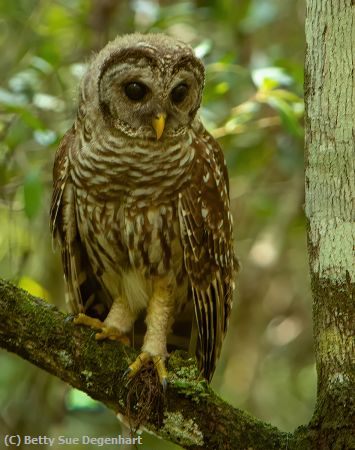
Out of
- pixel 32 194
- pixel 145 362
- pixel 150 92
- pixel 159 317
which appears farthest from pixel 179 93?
pixel 145 362

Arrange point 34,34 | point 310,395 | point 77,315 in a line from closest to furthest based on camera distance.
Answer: point 77,315
point 34,34
point 310,395

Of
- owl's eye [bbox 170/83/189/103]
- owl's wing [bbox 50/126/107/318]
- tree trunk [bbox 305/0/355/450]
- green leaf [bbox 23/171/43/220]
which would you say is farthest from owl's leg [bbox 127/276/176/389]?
tree trunk [bbox 305/0/355/450]

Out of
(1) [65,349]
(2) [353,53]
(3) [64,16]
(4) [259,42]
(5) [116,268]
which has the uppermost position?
(4) [259,42]

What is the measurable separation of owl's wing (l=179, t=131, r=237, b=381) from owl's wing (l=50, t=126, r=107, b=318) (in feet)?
1.70

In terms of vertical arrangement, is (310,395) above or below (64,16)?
below

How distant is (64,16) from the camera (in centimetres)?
558

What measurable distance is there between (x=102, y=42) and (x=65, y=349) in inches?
108

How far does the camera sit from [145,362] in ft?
11.0

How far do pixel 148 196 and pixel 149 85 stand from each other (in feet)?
1.55

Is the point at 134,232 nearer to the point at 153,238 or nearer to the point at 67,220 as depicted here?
the point at 153,238

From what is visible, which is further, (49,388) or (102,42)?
(102,42)

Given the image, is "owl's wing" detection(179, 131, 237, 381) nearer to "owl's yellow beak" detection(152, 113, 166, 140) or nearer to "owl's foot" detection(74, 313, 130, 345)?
"owl's yellow beak" detection(152, 113, 166, 140)

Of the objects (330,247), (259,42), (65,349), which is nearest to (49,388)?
(65,349)

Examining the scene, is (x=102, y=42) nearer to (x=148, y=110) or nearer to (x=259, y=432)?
(x=148, y=110)
